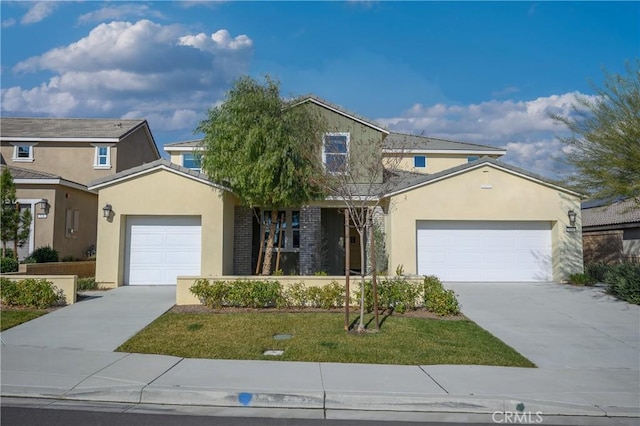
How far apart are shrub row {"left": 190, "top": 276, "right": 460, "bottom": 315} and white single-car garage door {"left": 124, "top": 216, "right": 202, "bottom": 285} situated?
13.2ft

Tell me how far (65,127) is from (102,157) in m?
3.24

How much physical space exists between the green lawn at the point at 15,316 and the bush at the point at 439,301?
9154mm

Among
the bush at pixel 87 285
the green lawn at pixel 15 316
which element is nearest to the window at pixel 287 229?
the bush at pixel 87 285

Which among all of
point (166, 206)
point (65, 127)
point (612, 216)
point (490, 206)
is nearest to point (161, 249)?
point (166, 206)

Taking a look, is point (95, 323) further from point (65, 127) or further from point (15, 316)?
point (65, 127)

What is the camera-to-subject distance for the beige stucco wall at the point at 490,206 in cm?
1684

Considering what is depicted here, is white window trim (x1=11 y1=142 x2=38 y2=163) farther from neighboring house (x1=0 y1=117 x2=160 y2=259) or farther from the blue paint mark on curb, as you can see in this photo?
the blue paint mark on curb

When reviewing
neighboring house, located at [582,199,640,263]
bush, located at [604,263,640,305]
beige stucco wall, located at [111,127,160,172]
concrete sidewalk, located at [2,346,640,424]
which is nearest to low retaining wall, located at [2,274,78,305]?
concrete sidewalk, located at [2,346,640,424]

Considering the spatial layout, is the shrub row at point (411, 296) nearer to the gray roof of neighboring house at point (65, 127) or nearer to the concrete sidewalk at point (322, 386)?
the concrete sidewalk at point (322, 386)

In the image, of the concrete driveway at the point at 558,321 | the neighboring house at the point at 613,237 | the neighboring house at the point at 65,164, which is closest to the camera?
the concrete driveway at the point at 558,321

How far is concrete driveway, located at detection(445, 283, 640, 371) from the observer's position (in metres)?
9.28

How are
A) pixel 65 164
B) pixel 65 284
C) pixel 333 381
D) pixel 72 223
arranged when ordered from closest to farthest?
1. pixel 333 381
2. pixel 65 284
3. pixel 72 223
4. pixel 65 164

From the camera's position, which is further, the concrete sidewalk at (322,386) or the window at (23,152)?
the window at (23,152)

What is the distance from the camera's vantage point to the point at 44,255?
1778 cm
